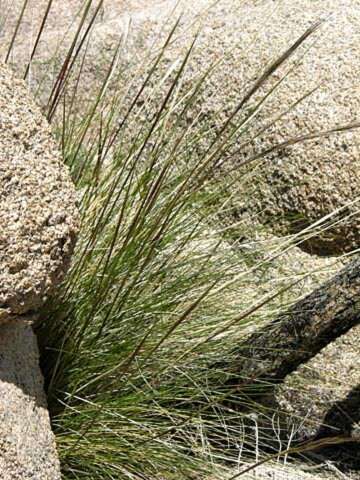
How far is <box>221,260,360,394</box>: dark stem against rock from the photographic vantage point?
2.95 metres

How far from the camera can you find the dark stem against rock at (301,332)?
116 inches

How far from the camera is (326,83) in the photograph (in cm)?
398

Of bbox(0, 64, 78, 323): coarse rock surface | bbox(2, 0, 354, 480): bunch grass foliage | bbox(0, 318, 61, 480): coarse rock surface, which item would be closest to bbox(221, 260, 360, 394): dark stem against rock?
bbox(2, 0, 354, 480): bunch grass foliage

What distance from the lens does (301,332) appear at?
3.00 metres

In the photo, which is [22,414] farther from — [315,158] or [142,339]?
[315,158]

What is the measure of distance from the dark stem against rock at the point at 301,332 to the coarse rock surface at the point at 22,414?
70 cm

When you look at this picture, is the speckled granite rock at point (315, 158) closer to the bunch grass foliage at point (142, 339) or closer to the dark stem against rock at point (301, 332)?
the bunch grass foliage at point (142, 339)

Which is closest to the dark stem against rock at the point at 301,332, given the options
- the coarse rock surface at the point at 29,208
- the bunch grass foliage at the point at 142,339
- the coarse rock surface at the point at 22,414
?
the bunch grass foliage at the point at 142,339

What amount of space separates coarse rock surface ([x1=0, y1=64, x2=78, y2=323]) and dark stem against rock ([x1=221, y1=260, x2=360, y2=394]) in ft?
2.88

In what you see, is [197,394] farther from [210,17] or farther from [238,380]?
[210,17]

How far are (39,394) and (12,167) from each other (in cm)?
53

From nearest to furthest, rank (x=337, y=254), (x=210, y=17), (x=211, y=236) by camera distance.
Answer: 1. (x=211, y=236)
2. (x=337, y=254)
3. (x=210, y=17)

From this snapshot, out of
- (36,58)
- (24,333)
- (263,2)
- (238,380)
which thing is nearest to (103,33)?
(36,58)

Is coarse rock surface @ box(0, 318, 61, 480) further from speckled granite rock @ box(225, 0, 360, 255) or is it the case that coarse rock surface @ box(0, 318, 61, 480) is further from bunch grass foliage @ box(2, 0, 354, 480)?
speckled granite rock @ box(225, 0, 360, 255)
